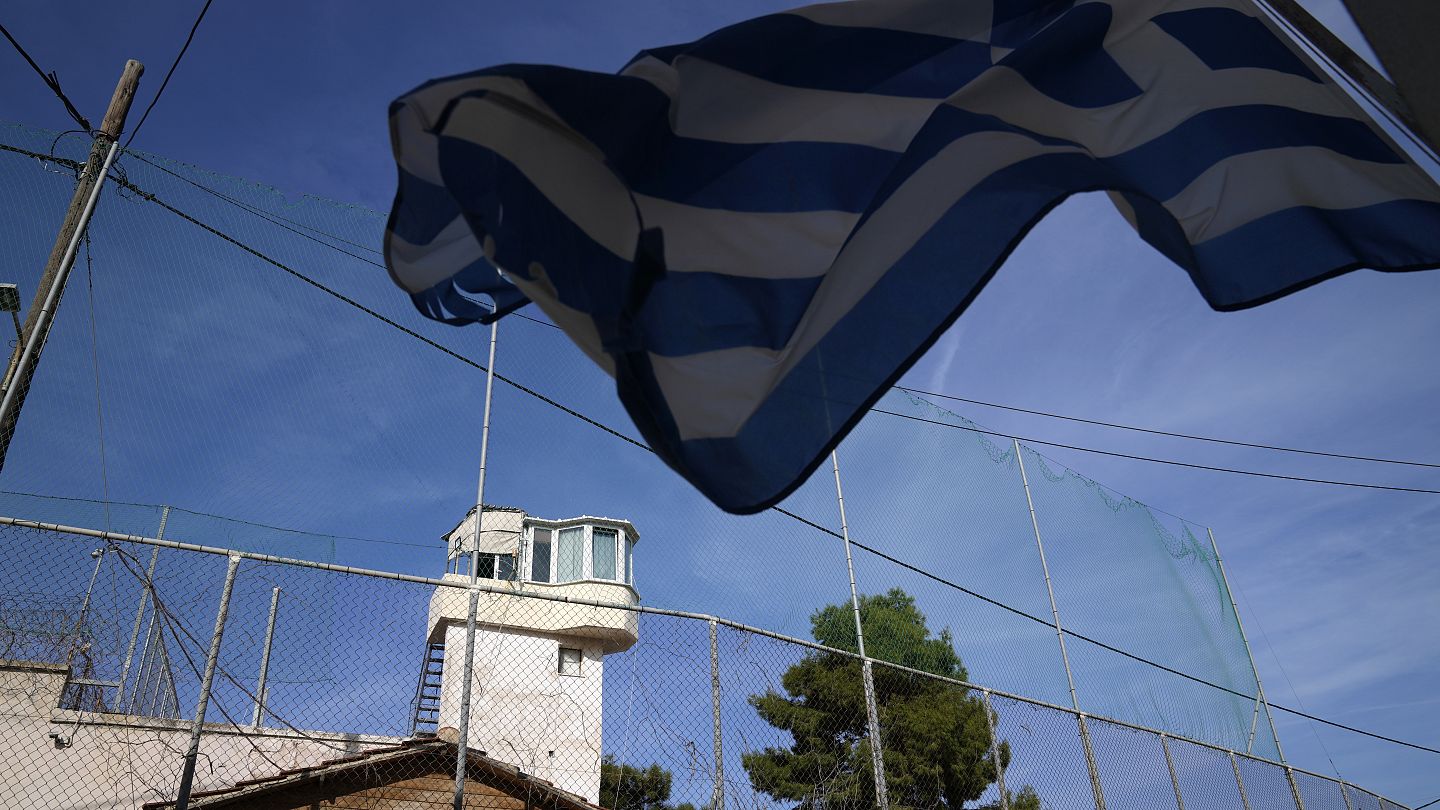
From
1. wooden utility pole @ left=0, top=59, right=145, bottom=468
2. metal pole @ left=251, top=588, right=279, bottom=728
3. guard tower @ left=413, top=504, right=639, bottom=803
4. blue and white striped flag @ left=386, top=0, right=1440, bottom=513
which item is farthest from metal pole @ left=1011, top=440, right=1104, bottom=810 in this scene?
wooden utility pole @ left=0, top=59, right=145, bottom=468

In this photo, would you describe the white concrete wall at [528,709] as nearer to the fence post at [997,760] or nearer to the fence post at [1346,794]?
the fence post at [997,760]

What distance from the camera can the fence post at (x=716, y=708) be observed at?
6.04m

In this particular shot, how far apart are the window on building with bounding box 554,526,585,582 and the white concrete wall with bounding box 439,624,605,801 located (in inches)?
110

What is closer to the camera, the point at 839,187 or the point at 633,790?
the point at 839,187

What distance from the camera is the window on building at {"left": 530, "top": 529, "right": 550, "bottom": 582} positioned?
64.5ft

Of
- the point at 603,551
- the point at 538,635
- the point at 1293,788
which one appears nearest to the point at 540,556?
the point at 603,551

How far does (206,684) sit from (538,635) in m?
12.4

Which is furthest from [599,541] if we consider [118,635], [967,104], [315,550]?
[967,104]

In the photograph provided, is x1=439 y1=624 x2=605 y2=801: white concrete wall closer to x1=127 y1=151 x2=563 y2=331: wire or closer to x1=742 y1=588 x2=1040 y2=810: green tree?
x1=742 y1=588 x2=1040 y2=810: green tree

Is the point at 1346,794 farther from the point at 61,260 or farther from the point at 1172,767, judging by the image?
the point at 61,260

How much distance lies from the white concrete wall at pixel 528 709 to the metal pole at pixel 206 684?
18.3 feet

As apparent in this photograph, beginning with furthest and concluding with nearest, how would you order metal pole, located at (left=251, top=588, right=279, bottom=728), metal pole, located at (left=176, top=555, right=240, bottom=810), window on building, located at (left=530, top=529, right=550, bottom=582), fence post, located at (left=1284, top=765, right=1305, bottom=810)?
window on building, located at (left=530, top=529, right=550, bottom=582) → fence post, located at (left=1284, top=765, right=1305, bottom=810) → metal pole, located at (left=251, top=588, right=279, bottom=728) → metal pole, located at (left=176, top=555, right=240, bottom=810)

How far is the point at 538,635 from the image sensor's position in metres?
17.1

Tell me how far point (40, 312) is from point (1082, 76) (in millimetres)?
5597
